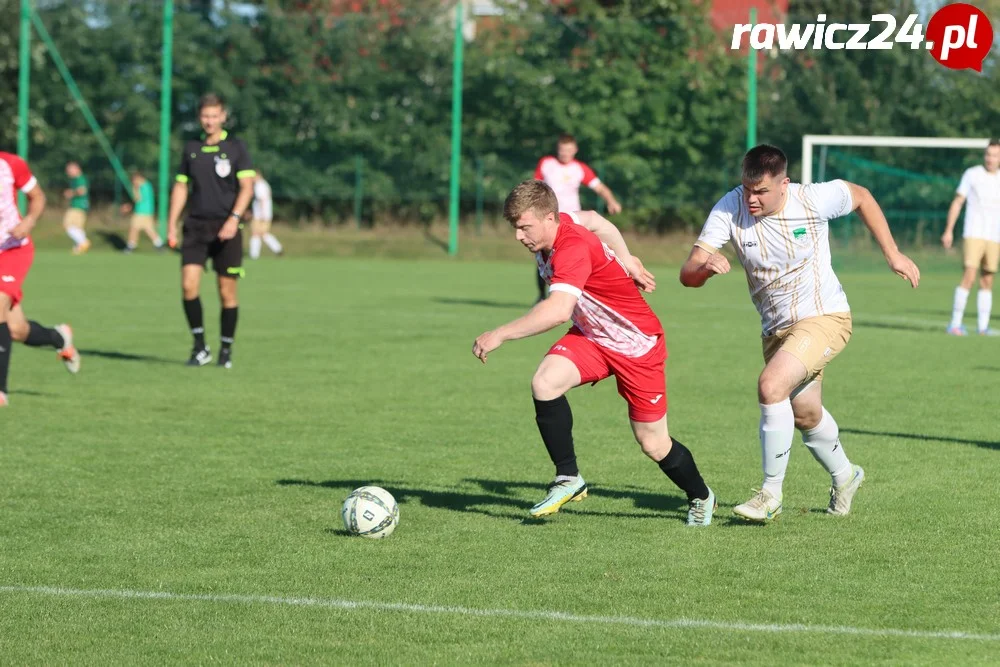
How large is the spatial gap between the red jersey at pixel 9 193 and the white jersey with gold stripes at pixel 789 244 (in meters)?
5.34

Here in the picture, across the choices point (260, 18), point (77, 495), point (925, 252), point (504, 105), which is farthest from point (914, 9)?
point (77, 495)

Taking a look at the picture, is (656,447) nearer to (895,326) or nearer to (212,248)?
(212,248)

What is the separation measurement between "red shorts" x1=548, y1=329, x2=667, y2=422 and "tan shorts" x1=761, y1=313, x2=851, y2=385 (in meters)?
0.57

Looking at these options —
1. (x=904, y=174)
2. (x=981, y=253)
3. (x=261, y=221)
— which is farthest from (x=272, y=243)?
(x=981, y=253)

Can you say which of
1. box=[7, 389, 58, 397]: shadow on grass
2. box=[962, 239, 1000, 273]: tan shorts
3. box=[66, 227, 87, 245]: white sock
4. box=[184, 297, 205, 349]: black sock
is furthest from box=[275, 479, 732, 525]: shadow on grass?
box=[66, 227, 87, 245]: white sock

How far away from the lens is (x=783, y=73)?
108ft

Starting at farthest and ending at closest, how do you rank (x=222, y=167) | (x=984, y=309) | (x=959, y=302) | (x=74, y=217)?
(x=74, y=217) < (x=984, y=309) < (x=959, y=302) < (x=222, y=167)

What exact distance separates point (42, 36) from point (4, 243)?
26871 millimetres

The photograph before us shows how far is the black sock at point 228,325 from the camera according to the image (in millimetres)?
13000

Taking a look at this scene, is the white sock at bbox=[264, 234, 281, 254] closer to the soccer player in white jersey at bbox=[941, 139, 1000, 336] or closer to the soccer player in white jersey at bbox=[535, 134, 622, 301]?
the soccer player in white jersey at bbox=[535, 134, 622, 301]

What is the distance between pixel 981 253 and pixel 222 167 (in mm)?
7799

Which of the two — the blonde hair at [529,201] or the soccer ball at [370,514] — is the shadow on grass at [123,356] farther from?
the blonde hair at [529,201]

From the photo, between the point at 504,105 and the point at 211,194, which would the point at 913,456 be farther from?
the point at 504,105

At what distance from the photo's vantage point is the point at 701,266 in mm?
6559
